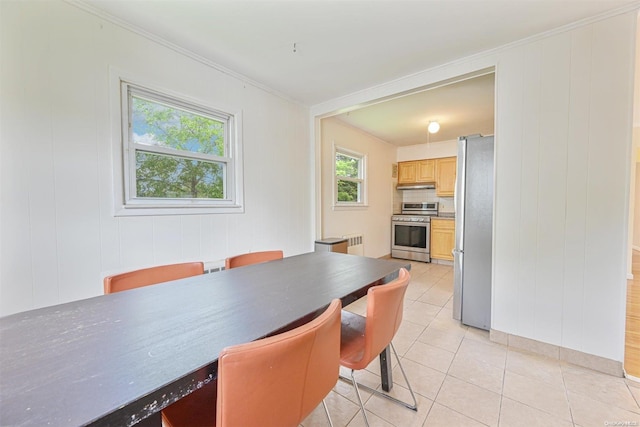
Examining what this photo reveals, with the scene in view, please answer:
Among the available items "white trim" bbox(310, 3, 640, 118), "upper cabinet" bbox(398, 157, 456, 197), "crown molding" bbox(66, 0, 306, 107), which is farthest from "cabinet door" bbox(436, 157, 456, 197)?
"crown molding" bbox(66, 0, 306, 107)

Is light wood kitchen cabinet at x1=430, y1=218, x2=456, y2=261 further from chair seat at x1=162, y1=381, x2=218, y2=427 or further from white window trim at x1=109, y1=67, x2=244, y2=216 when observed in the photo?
chair seat at x1=162, y1=381, x2=218, y2=427

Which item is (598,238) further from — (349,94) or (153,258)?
(153,258)

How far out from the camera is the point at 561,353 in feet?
6.52

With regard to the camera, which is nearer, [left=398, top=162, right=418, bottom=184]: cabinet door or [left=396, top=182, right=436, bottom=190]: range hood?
[left=396, top=182, right=436, bottom=190]: range hood

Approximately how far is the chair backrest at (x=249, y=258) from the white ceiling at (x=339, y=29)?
1.71 m

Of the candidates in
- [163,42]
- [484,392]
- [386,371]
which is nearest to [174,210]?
[163,42]

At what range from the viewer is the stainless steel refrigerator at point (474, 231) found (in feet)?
7.91

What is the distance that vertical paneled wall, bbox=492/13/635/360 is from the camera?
178 cm

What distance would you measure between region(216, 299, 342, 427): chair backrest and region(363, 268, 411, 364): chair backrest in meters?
0.30

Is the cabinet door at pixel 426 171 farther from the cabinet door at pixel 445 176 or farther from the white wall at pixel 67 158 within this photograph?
the white wall at pixel 67 158

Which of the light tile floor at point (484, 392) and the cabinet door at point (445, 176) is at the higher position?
the cabinet door at point (445, 176)

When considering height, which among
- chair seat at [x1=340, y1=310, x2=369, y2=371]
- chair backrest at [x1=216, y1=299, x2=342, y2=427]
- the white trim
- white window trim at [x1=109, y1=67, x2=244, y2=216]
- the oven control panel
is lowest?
chair seat at [x1=340, y1=310, x2=369, y2=371]

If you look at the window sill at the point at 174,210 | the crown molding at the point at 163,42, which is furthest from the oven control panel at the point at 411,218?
the window sill at the point at 174,210

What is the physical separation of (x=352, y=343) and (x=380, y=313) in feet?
1.09
